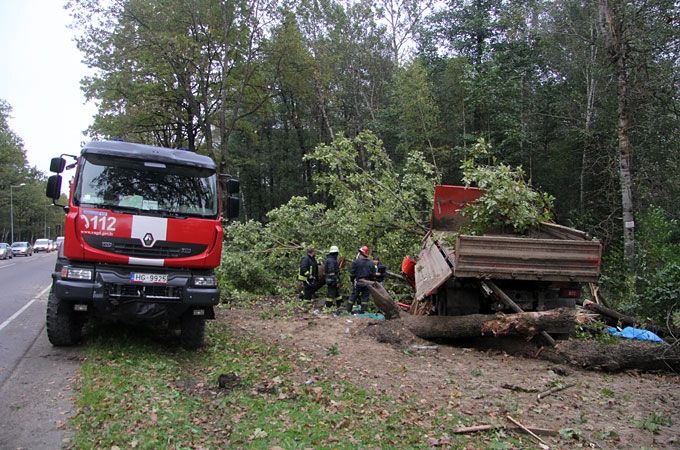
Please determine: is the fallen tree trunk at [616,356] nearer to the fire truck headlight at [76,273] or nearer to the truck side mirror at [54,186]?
the fire truck headlight at [76,273]

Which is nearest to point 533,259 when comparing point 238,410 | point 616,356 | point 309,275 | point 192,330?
point 616,356

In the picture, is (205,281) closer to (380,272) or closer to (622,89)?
(380,272)

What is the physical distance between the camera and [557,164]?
2833 cm

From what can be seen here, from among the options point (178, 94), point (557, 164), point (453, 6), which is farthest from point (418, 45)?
point (178, 94)

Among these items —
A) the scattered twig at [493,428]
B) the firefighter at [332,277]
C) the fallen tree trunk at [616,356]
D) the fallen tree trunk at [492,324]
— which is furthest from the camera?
the firefighter at [332,277]

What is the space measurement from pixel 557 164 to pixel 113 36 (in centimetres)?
2262

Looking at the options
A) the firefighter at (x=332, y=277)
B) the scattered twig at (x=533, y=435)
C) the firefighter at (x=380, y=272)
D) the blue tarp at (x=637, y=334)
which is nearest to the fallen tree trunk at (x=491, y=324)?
the blue tarp at (x=637, y=334)

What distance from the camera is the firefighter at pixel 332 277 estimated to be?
12516mm

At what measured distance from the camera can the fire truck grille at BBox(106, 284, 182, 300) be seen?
21.6 feet

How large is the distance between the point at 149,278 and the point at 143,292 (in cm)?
19

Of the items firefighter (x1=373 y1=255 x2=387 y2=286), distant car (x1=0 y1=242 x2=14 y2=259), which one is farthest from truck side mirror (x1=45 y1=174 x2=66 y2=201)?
distant car (x1=0 y1=242 x2=14 y2=259)

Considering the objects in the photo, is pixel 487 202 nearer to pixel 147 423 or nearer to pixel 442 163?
pixel 147 423

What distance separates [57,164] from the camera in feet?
23.4

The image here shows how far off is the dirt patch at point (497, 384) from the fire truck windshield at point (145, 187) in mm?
2559
